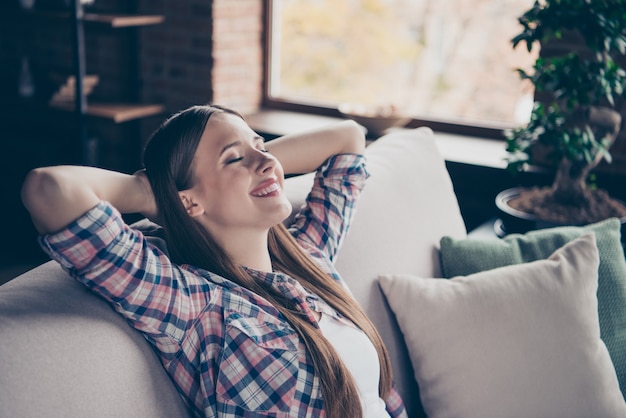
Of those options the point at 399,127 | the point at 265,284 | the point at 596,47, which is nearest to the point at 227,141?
the point at 265,284

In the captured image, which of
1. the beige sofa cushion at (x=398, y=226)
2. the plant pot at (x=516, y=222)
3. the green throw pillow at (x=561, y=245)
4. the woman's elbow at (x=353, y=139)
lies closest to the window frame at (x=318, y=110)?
the plant pot at (x=516, y=222)

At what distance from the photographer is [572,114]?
2416 mm

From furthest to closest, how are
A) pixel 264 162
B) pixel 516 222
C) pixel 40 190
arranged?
pixel 516 222
pixel 264 162
pixel 40 190

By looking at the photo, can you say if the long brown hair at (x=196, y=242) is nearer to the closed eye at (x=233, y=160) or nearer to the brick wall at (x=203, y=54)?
the closed eye at (x=233, y=160)

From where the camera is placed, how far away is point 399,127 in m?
3.19

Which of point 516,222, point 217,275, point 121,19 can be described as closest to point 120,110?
point 121,19

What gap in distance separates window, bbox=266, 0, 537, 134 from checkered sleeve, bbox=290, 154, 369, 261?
1.59 m

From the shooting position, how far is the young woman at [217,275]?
3.53ft

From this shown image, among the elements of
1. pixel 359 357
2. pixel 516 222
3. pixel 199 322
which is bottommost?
pixel 516 222

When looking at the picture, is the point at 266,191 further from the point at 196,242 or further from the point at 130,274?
the point at 130,274

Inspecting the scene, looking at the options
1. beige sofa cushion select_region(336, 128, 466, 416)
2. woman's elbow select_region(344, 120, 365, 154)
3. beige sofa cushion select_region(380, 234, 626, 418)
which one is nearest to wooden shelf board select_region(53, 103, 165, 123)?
beige sofa cushion select_region(336, 128, 466, 416)

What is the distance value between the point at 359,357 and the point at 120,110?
236 centimetres

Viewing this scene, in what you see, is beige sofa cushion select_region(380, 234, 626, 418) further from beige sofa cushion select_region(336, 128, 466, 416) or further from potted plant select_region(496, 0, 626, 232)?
potted plant select_region(496, 0, 626, 232)

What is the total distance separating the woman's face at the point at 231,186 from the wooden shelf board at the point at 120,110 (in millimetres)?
2145
